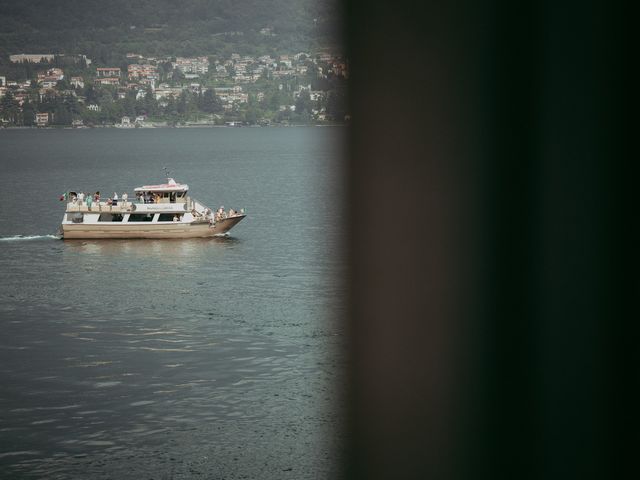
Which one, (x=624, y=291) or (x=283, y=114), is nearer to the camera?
(x=624, y=291)

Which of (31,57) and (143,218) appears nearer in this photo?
(143,218)

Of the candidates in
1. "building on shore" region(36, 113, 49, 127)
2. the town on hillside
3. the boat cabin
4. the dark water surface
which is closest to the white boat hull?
the dark water surface

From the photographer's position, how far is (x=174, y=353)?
579 inches

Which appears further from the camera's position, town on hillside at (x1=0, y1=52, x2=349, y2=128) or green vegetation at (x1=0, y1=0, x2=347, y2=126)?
green vegetation at (x1=0, y1=0, x2=347, y2=126)

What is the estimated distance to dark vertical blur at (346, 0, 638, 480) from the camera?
196 centimetres

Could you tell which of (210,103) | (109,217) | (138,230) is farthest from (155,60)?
(138,230)

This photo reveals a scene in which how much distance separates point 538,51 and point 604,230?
0.37 metres

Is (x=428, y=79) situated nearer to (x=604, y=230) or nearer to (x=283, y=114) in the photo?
(x=604, y=230)

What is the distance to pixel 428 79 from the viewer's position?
2.12m

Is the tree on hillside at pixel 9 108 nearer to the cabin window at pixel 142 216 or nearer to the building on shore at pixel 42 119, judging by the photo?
the building on shore at pixel 42 119

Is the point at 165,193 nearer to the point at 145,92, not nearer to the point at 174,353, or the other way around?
the point at 174,353

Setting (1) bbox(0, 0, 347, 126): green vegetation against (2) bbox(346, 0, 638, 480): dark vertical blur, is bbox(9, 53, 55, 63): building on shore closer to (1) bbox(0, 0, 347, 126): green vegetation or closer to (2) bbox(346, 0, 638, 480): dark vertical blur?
(1) bbox(0, 0, 347, 126): green vegetation

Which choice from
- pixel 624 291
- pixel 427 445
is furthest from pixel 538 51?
pixel 427 445

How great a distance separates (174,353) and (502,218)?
42.6ft
